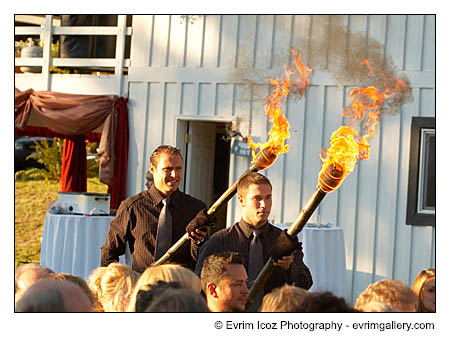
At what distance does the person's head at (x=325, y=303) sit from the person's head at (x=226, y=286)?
0.84 meters

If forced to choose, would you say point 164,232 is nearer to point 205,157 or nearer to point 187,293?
point 187,293

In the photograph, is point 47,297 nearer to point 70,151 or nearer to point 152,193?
point 152,193

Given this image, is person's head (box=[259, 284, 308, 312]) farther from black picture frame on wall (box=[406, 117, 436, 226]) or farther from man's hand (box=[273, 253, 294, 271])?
black picture frame on wall (box=[406, 117, 436, 226])

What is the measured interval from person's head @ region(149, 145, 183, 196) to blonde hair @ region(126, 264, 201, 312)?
71.7 inches

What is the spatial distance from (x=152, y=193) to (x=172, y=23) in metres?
6.68

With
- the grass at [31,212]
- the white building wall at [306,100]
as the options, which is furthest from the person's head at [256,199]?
the grass at [31,212]

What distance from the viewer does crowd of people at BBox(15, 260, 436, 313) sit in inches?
115

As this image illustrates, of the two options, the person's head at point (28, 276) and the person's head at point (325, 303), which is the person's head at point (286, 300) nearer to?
the person's head at point (325, 303)

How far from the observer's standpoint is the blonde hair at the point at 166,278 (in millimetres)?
3387

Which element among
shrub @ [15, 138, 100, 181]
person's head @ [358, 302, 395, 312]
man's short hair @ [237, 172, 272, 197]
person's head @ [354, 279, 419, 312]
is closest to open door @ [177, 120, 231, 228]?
shrub @ [15, 138, 100, 181]

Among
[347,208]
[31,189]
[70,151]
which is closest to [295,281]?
[347,208]

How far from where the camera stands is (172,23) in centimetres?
1174
